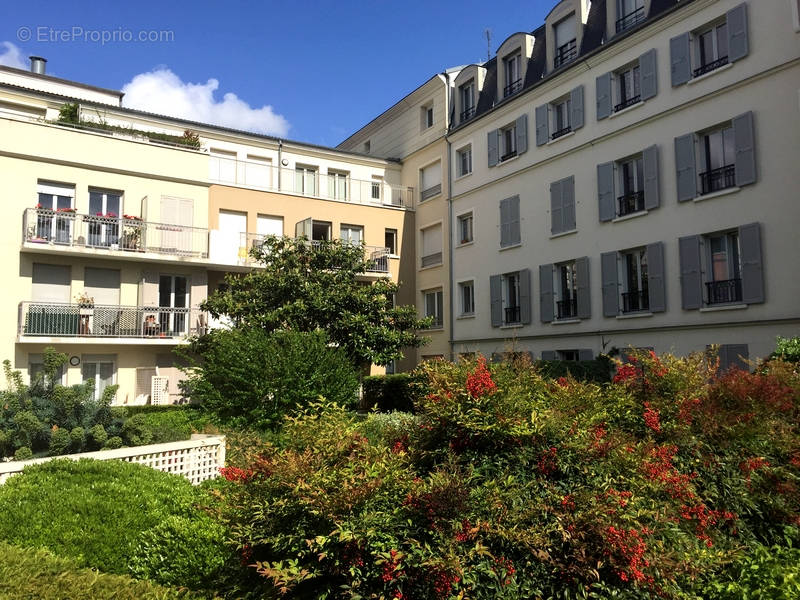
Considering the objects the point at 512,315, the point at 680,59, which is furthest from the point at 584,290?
the point at 680,59

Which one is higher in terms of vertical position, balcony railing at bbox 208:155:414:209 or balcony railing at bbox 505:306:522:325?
balcony railing at bbox 208:155:414:209

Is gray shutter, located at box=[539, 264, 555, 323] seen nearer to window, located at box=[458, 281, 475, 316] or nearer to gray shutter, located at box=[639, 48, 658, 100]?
window, located at box=[458, 281, 475, 316]

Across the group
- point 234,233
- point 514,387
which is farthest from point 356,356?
point 514,387

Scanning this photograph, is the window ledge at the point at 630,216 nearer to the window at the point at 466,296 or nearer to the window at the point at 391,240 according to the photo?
the window at the point at 466,296

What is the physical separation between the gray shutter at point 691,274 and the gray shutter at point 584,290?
144 inches

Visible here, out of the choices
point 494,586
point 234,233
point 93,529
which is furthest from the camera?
point 234,233

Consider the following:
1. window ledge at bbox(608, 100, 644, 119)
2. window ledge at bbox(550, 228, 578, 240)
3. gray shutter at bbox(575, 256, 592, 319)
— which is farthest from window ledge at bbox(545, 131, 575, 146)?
gray shutter at bbox(575, 256, 592, 319)

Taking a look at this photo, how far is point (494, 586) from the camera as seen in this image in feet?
13.5

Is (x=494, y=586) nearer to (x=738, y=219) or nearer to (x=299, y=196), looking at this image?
(x=738, y=219)

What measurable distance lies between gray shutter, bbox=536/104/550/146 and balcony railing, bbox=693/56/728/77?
20.3 ft

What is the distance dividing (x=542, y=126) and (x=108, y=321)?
1719 centimetres

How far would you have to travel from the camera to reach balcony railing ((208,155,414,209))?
2766 cm

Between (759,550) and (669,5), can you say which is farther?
(669,5)

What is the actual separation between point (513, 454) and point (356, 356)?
16.1 meters
